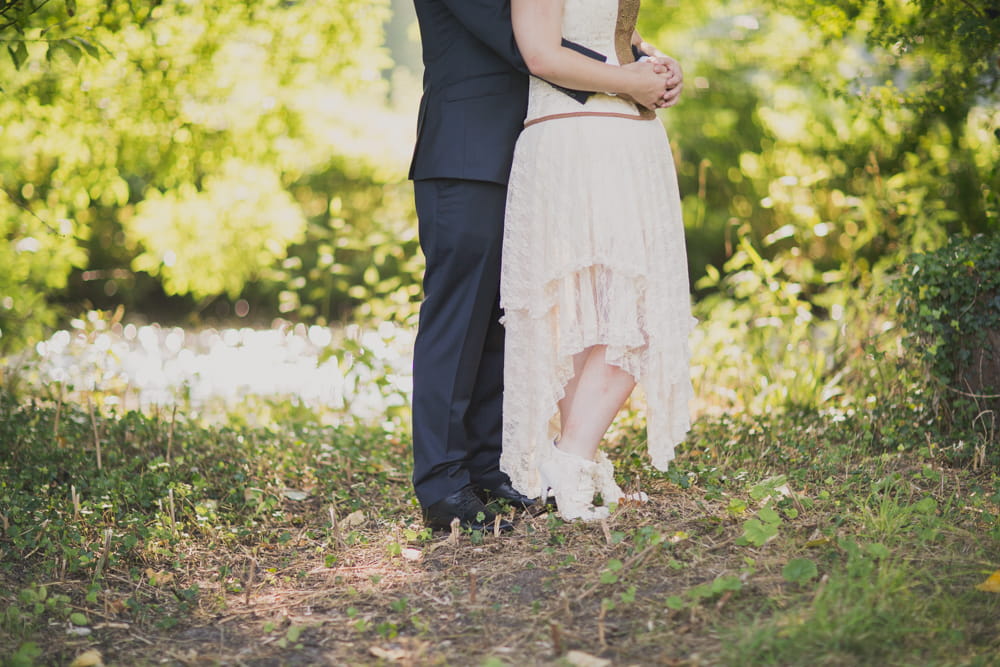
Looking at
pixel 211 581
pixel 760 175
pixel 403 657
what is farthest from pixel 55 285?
pixel 760 175

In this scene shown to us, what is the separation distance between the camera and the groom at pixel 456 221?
253cm

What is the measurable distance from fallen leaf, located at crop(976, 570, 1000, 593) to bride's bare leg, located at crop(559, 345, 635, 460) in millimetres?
1016

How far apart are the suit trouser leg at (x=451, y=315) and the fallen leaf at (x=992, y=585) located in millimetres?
1312

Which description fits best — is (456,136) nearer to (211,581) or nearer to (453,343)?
(453,343)

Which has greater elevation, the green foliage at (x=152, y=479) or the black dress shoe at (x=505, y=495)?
the black dress shoe at (x=505, y=495)

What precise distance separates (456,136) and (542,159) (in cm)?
24

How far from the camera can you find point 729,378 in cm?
412

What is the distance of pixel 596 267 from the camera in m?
2.52

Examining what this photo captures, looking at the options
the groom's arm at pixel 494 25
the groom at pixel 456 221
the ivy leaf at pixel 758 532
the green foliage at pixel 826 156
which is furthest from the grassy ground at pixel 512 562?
the groom's arm at pixel 494 25

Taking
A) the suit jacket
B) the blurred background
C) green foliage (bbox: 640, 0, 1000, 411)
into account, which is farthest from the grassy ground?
the suit jacket

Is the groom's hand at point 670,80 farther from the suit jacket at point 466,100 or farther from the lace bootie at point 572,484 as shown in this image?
the lace bootie at point 572,484

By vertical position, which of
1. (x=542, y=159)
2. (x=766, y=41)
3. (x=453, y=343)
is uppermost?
(x=766, y=41)

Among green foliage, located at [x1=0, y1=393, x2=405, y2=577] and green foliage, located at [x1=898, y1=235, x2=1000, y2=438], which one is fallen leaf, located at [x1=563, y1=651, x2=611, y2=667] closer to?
green foliage, located at [x1=0, y1=393, x2=405, y2=577]

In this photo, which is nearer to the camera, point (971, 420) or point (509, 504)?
point (509, 504)
